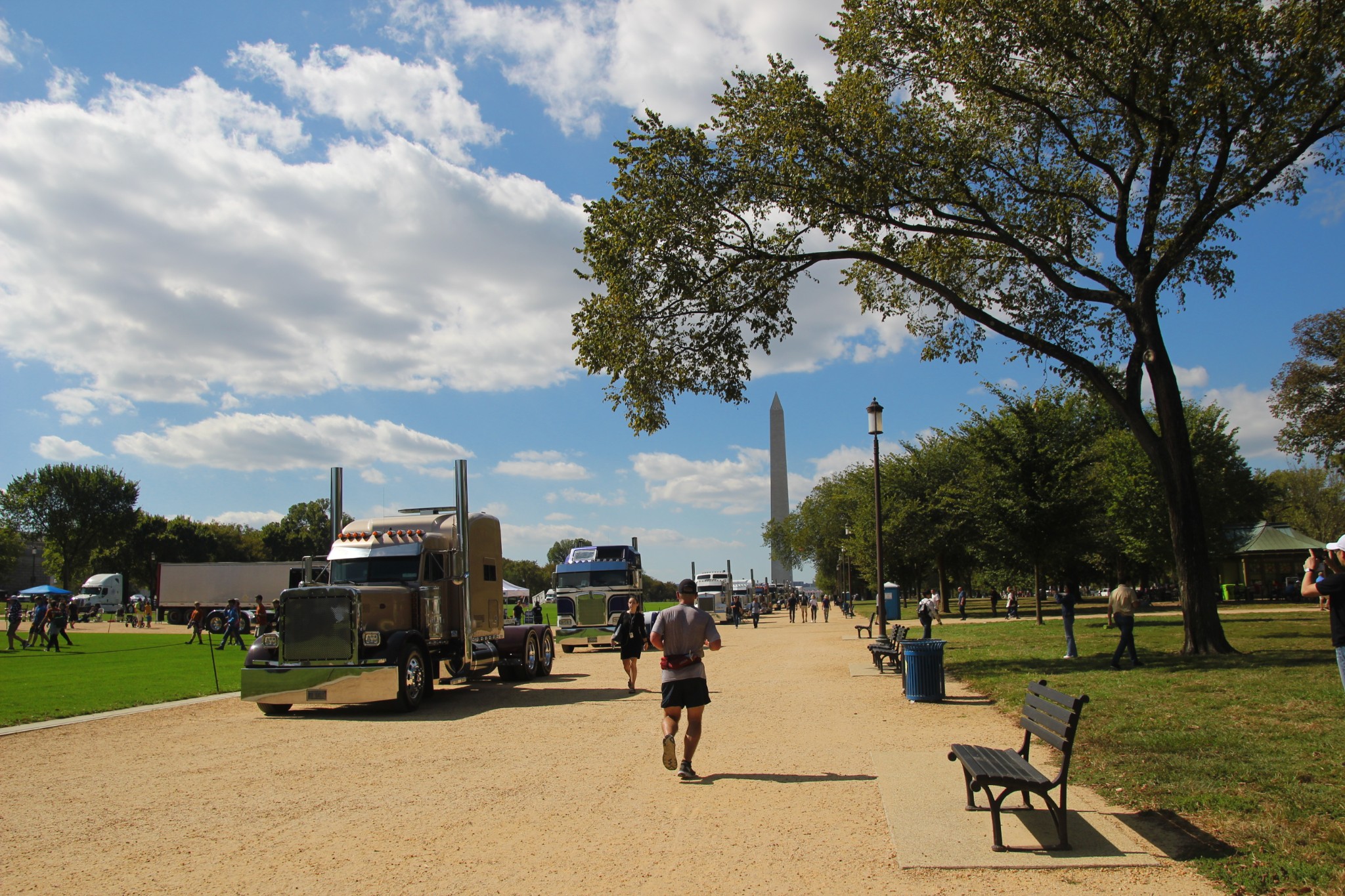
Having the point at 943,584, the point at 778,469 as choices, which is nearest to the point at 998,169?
the point at 943,584

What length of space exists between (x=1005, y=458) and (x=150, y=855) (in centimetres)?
3018

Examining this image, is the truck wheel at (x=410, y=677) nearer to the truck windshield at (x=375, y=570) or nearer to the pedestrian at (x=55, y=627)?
the truck windshield at (x=375, y=570)

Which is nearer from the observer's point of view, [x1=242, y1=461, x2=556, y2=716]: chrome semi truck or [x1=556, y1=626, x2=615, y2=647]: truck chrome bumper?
[x1=242, y1=461, x2=556, y2=716]: chrome semi truck

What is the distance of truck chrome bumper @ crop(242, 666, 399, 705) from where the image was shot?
45.1 feet

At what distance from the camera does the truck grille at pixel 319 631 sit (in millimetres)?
14141

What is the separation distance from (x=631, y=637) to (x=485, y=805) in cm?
913

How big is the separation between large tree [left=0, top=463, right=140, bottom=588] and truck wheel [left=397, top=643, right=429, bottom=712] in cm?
9906

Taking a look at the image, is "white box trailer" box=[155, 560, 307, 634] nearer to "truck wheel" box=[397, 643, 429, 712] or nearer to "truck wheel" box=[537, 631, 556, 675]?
"truck wheel" box=[537, 631, 556, 675]

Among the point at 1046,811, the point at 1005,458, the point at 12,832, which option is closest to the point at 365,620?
the point at 12,832

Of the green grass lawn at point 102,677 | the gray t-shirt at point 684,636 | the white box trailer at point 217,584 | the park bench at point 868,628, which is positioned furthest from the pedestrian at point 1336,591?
the white box trailer at point 217,584

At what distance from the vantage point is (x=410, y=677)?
14.4m

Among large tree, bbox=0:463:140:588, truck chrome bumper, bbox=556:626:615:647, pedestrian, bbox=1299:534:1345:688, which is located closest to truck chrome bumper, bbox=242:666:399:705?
pedestrian, bbox=1299:534:1345:688

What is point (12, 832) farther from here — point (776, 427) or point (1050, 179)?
point (776, 427)

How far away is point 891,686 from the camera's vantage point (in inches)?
636
